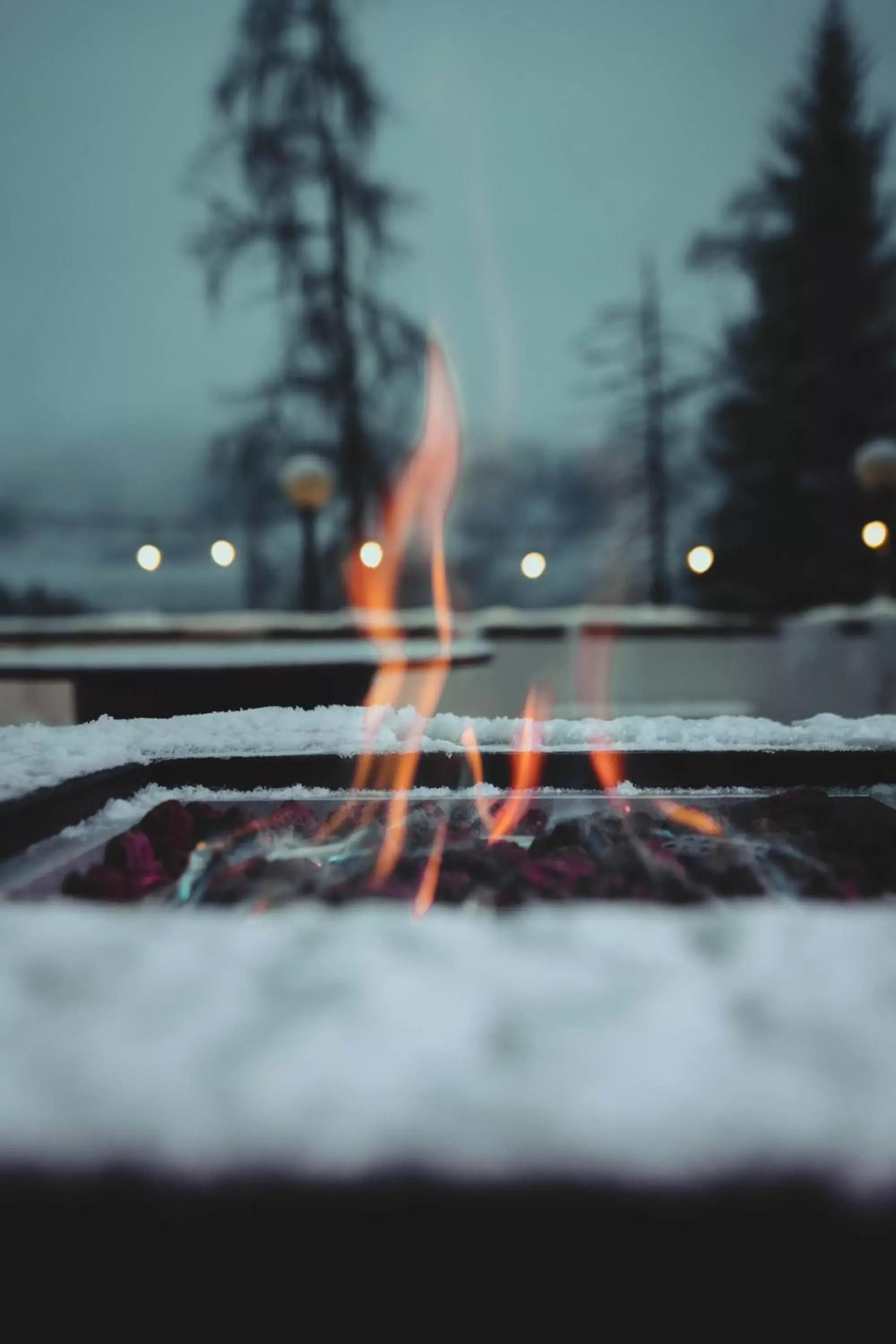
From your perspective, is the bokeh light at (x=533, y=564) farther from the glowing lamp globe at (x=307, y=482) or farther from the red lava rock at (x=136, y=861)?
the red lava rock at (x=136, y=861)

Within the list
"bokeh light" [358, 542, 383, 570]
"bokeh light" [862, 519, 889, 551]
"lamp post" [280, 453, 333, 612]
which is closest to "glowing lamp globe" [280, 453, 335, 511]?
"lamp post" [280, 453, 333, 612]

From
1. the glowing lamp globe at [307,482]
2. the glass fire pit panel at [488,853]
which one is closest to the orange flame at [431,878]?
the glass fire pit panel at [488,853]

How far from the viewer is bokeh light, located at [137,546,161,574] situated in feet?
38.7

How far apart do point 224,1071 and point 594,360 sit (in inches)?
877

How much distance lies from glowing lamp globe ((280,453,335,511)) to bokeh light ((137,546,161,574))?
238 centimetres

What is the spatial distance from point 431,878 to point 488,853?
199 millimetres

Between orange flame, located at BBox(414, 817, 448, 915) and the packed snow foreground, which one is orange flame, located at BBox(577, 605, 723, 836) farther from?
the packed snow foreground

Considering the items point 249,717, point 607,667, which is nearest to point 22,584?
point 607,667

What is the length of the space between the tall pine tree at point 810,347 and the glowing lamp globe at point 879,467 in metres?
7.15

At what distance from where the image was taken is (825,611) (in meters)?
13.6

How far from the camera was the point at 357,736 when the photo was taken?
2.60m

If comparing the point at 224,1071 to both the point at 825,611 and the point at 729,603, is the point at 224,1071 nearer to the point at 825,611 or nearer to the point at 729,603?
the point at 825,611

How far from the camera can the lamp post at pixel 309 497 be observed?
10.3 meters

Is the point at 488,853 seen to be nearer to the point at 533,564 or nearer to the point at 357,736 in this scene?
the point at 357,736
